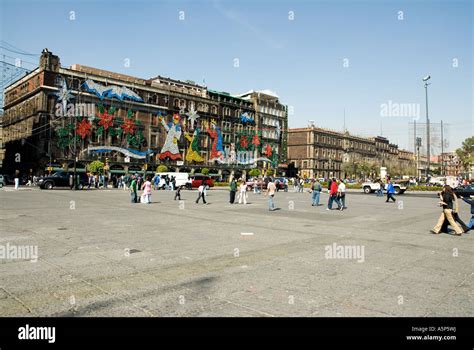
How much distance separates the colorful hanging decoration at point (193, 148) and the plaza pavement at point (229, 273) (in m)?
62.5

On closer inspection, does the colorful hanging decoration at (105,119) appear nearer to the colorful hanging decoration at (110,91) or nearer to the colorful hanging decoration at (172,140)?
the colorful hanging decoration at (110,91)

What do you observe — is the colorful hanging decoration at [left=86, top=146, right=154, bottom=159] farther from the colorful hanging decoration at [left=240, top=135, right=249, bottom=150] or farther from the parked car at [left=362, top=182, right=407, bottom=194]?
the parked car at [left=362, top=182, right=407, bottom=194]

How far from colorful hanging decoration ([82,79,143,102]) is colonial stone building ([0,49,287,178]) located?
0.15m

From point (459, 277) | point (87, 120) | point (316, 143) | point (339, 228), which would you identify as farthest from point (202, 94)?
point (459, 277)

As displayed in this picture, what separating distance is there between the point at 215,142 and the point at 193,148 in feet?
23.9

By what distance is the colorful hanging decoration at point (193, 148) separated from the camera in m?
73.8

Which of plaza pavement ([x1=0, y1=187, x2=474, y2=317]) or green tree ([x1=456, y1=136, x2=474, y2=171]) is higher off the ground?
green tree ([x1=456, y1=136, x2=474, y2=171])

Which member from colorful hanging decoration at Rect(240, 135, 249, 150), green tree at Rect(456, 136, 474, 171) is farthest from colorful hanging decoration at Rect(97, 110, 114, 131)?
green tree at Rect(456, 136, 474, 171)

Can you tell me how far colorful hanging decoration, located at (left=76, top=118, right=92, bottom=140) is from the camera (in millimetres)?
56666

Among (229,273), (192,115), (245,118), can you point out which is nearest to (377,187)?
(229,273)

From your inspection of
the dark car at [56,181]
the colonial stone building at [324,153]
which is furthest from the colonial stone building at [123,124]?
the colonial stone building at [324,153]
